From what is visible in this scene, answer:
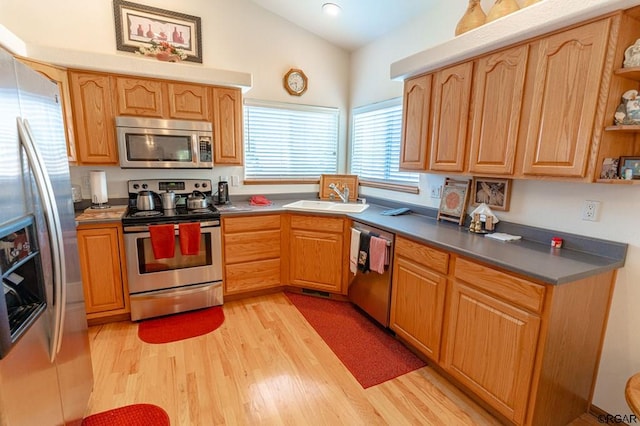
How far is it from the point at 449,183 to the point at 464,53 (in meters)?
0.98

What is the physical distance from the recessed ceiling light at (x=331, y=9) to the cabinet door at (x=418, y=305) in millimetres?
2371

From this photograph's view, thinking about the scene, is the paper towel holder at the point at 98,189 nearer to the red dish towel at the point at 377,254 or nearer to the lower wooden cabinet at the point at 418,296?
the red dish towel at the point at 377,254

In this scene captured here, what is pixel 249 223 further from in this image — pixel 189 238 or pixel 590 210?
pixel 590 210

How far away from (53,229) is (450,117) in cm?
238

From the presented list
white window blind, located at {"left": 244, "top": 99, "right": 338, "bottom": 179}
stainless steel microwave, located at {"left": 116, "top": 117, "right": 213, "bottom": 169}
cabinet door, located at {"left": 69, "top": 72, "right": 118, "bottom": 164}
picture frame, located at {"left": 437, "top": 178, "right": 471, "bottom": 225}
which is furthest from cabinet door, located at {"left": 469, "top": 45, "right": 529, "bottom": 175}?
cabinet door, located at {"left": 69, "top": 72, "right": 118, "bottom": 164}

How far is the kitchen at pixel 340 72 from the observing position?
1.70 m

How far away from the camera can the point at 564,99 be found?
1.62 metres

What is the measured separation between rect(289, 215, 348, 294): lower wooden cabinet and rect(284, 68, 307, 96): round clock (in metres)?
1.51

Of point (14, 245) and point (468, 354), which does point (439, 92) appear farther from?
point (14, 245)

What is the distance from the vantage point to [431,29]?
2.67m

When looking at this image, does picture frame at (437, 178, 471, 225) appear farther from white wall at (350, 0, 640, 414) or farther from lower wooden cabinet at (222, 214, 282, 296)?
lower wooden cabinet at (222, 214, 282, 296)

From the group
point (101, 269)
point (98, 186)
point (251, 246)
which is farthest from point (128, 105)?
point (251, 246)

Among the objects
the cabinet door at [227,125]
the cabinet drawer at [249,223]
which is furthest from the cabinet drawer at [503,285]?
the cabinet door at [227,125]

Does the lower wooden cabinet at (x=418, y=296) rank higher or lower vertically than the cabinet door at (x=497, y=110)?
lower
